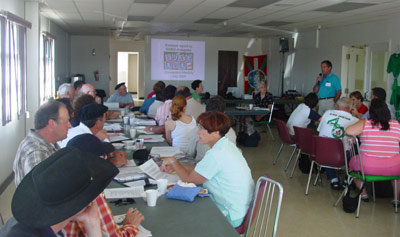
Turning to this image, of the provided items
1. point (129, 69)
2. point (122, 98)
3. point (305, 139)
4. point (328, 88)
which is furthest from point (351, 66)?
point (129, 69)

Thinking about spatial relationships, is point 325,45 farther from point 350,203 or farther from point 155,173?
point 155,173

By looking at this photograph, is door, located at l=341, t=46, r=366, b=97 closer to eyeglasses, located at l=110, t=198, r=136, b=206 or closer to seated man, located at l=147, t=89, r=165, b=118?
seated man, located at l=147, t=89, r=165, b=118

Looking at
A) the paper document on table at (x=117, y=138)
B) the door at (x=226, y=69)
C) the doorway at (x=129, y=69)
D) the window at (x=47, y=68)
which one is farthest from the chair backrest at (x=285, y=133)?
the doorway at (x=129, y=69)

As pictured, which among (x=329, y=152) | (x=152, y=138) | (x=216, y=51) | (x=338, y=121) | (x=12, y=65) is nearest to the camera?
(x=152, y=138)

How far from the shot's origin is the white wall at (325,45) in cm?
838

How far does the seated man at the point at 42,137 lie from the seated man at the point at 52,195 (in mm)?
1160

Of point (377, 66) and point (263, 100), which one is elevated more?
point (377, 66)

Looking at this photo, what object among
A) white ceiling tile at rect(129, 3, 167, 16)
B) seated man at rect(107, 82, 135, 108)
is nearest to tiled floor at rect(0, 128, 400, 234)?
seated man at rect(107, 82, 135, 108)

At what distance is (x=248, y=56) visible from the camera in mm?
14328

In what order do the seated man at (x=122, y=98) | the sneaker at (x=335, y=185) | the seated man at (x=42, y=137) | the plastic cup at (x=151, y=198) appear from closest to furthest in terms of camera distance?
the plastic cup at (x=151, y=198) → the seated man at (x=42, y=137) → the sneaker at (x=335, y=185) → the seated man at (x=122, y=98)

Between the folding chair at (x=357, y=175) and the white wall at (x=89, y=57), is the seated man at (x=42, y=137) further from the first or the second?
the white wall at (x=89, y=57)

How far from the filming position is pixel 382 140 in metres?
4.25

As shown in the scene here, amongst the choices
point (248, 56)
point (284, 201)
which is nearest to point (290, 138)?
point (284, 201)

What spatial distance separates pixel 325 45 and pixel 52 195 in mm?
10303
